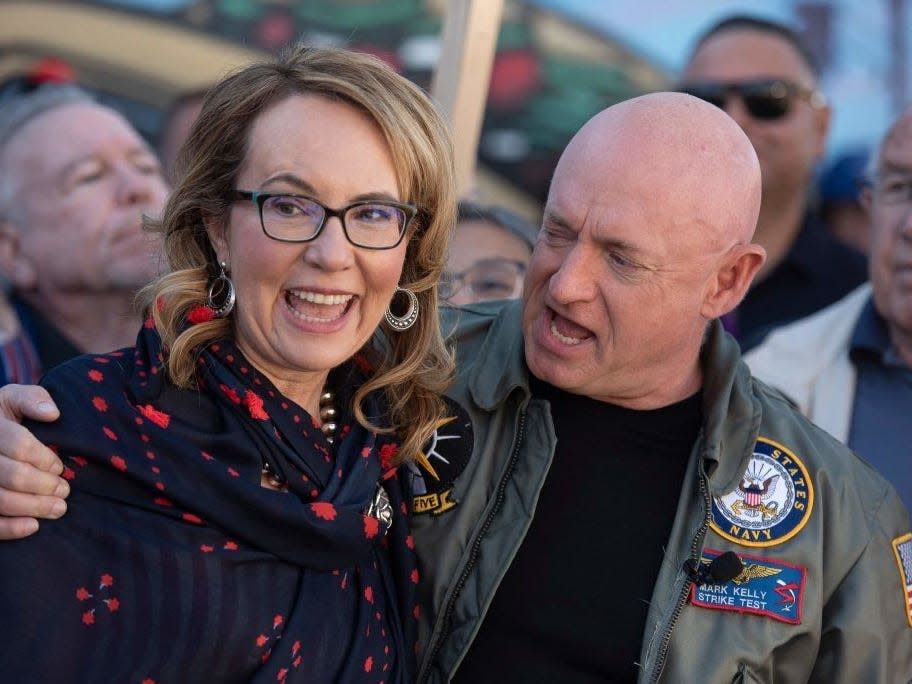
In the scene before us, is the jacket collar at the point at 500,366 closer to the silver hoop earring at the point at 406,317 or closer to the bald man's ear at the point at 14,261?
the silver hoop earring at the point at 406,317

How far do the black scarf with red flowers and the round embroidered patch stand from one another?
0.78 metres

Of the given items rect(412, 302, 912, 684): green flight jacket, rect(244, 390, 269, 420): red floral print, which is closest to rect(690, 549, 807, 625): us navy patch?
rect(412, 302, 912, 684): green flight jacket

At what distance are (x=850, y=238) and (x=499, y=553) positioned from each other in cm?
349

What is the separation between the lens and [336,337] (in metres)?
2.36

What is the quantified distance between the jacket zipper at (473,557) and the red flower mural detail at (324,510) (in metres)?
0.41

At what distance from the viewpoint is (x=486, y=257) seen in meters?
3.68

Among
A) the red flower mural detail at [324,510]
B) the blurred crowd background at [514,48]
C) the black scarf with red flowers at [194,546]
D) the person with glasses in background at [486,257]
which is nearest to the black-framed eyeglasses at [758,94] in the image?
the person with glasses in background at [486,257]

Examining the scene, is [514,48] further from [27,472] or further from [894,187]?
[27,472]

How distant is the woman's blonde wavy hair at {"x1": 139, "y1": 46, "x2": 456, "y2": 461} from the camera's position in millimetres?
2326

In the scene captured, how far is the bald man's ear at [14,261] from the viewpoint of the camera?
381 centimetres

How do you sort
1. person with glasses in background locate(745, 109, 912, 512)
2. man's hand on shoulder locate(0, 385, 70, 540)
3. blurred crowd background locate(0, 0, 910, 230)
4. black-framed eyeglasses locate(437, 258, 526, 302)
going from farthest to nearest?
blurred crowd background locate(0, 0, 910, 230) → black-framed eyeglasses locate(437, 258, 526, 302) → person with glasses in background locate(745, 109, 912, 512) → man's hand on shoulder locate(0, 385, 70, 540)

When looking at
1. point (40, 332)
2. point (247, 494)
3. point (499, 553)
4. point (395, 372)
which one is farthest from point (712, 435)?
point (40, 332)

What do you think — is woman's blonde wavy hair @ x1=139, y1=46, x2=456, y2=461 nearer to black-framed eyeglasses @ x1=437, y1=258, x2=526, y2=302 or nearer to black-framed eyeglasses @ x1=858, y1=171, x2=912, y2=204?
black-framed eyeglasses @ x1=437, y1=258, x2=526, y2=302

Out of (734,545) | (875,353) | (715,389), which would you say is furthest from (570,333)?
(875,353)
